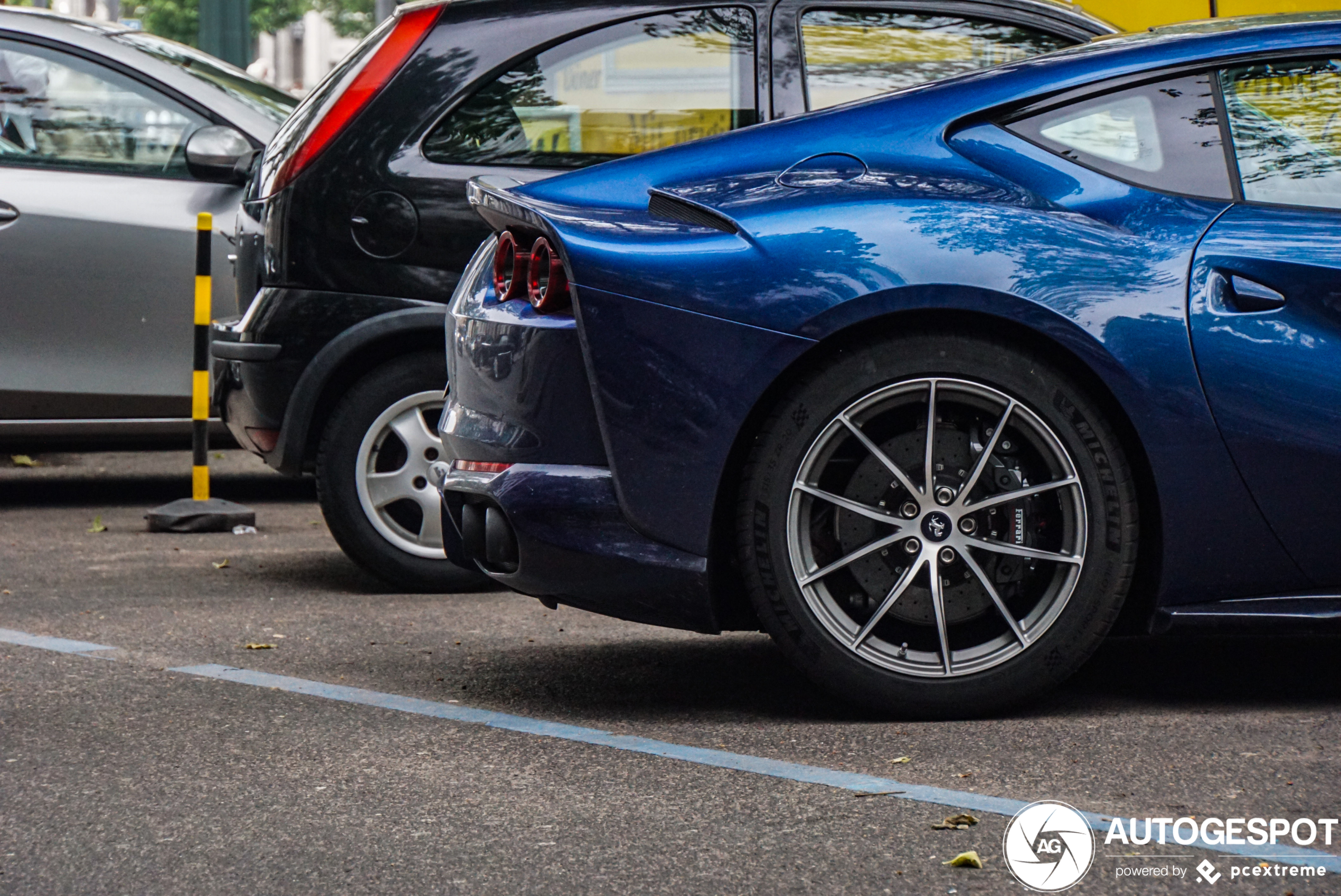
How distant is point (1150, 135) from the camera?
390 cm

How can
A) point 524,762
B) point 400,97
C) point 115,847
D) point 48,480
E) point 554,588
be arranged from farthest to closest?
1. point 48,480
2. point 400,97
3. point 554,588
4. point 524,762
5. point 115,847

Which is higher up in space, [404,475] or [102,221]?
[102,221]

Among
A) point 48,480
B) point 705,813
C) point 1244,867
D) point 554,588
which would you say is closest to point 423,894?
point 705,813

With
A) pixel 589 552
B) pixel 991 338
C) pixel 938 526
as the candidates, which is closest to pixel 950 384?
pixel 991 338

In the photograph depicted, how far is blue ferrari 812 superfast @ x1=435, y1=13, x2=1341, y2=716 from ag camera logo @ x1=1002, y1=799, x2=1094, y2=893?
2.00ft

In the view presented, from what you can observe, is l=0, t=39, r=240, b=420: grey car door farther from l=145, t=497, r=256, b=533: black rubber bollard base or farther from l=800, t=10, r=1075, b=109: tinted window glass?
l=800, t=10, r=1075, b=109: tinted window glass

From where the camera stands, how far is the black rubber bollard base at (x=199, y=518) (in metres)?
6.82

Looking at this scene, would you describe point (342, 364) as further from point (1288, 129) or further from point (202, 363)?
point (1288, 129)

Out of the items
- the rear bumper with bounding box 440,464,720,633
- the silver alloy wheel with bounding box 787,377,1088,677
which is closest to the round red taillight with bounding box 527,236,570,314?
the rear bumper with bounding box 440,464,720,633

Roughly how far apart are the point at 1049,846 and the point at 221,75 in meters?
5.27

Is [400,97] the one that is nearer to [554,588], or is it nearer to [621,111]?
[621,111]

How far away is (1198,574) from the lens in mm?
3764

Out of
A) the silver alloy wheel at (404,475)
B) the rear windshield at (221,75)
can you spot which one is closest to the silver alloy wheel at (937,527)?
the silver alloy wheel at (404,475)

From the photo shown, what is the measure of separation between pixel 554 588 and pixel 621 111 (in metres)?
2.04
